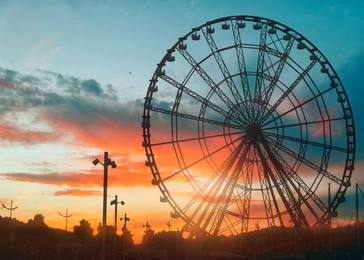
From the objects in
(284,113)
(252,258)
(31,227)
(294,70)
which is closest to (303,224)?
(252,258)

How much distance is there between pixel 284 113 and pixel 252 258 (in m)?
11.8

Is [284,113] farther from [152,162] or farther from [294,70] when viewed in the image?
[152,162]

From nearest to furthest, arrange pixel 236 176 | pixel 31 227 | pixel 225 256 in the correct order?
pixel 236 176
pixel 225 256
pixel 31 227

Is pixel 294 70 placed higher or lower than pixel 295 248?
higher

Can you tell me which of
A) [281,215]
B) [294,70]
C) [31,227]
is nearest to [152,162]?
[281,215]

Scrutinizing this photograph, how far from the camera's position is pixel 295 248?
44.2 m

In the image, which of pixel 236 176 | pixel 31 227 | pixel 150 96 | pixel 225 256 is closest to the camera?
pixel 236 176

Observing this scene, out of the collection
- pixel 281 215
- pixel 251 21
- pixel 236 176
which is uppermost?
pixel 251 21

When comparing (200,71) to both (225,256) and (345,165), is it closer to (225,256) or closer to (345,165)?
(345,165)

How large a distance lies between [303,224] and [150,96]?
589 inches

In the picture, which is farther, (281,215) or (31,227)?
(31,227)

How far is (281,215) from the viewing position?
40.7 metres

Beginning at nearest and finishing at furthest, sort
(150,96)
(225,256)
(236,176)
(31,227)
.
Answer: (236,176), (150,96), (225,256), (31,227)

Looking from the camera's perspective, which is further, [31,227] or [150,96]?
[31,227]
